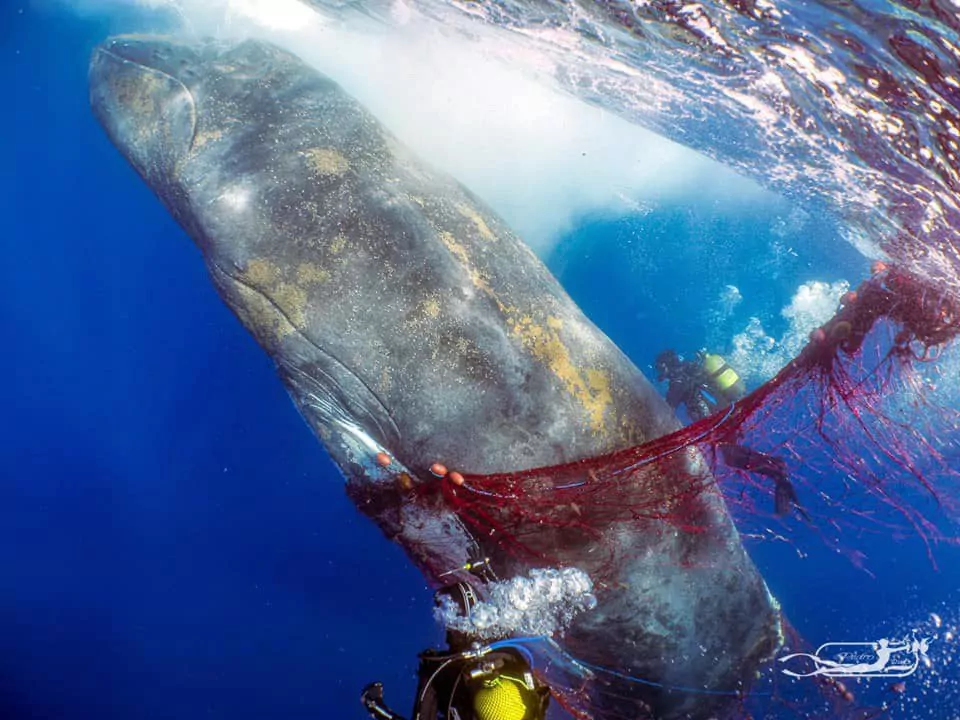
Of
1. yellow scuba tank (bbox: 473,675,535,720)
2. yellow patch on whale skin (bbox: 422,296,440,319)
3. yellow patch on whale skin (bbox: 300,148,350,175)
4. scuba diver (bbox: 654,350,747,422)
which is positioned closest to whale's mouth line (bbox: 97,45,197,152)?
yellow patch on whale skin (bbox: 300,148,350,175)

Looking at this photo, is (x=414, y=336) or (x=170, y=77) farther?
(x=170, y=77)

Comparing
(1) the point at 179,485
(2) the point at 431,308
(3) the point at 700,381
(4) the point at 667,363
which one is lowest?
(1) the point at 179,485

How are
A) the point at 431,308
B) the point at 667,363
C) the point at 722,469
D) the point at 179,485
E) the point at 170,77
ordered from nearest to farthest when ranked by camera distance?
1. the point at 431,308
2. the point at 170,77
3. the point at 722,469
4. the point at 667,363
5. the point at 179,485

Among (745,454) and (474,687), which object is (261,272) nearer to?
(474,687)

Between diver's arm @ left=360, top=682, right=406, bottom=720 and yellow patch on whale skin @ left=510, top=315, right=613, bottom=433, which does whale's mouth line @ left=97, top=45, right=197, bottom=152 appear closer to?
yellow patch on whale skin @ left=510, top=315, right=613, bottom=433

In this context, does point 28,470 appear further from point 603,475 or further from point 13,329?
point 603,475

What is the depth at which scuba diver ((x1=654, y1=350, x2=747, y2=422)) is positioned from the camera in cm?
956

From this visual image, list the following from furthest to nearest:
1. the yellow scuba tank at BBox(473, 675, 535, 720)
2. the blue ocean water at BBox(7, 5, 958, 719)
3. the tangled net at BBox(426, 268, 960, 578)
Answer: the blue ocean water at BBox(7, 5, 958, 719) < the tangled net at BBox(426, 268, 960, 578) < the yellow scuba tank at BBox(473, 675, 535, 720)

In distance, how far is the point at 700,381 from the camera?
32.0 feet

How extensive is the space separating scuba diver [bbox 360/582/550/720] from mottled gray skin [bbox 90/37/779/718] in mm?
591

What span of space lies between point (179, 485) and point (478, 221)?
39.5 m

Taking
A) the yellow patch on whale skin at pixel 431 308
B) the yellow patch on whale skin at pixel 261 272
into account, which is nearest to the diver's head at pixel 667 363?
the yellow patch on whale skin at pixel 431 308

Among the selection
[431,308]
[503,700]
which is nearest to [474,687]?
[503,700]

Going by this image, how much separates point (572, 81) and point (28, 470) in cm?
4249
